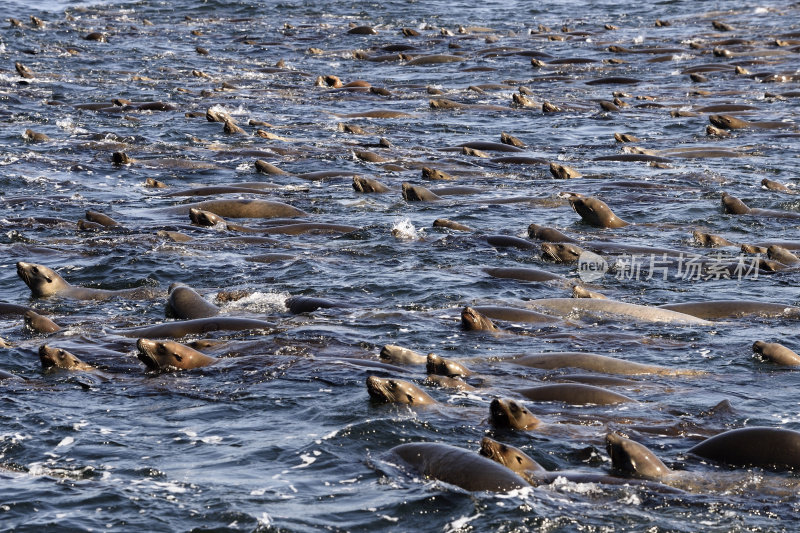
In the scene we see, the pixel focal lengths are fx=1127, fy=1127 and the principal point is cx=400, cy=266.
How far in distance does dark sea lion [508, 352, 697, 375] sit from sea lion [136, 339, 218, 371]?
9.40ft

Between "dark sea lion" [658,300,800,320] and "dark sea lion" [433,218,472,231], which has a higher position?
"dark sea lion" [433,218,472,231]

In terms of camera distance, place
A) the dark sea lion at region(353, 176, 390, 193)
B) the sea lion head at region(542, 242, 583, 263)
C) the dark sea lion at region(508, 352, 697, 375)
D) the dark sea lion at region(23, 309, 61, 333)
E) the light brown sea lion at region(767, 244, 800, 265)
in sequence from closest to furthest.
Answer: the dark sea lion at region(508, 352, 697, 375), the dark sea lion at region(23, 309, 61, 333), the light brown sea lion at region(767, 244, 800, 265), the sea lion head at region(542, 242, 583, 263), the dark sea lion at region(353, 176, 390, 193)

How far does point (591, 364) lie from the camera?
9.91m

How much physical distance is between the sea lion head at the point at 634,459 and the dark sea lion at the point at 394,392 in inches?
73.2

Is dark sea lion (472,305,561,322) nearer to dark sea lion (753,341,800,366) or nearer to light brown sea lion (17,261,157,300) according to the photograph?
dark sea lion (753,341,800,366)

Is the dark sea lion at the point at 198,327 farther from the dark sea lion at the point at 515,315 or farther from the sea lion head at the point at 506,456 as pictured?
the sea lion head at the point at 506,456

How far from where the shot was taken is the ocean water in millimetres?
7391

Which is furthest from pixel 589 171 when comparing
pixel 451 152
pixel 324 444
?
pixel 324 444

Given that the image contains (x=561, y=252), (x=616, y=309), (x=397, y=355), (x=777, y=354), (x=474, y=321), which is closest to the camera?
(x=397, y=355)

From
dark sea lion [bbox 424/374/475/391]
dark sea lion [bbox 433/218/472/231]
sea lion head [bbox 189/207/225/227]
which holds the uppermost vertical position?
sea lion head [bbox 189/207/225/227]

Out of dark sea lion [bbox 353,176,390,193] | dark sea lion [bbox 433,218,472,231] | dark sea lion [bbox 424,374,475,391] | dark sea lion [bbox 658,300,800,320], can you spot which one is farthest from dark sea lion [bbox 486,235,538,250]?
dark sea lion [bbox 424,374,475,391]

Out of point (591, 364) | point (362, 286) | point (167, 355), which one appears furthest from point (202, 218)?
point (591, 364)

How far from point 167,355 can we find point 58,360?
3.25 ft

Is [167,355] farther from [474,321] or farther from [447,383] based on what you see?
[474,321]
